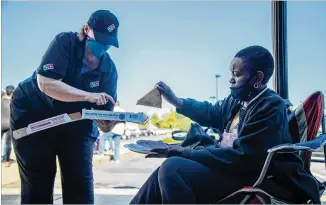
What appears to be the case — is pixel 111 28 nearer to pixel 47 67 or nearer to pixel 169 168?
pixel 47 67

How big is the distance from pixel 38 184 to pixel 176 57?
0.91 metres

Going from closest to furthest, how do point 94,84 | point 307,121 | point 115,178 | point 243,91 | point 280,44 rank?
point 243,91 < point 307,121 < point 94,84 < point 280,44 < point 115,178

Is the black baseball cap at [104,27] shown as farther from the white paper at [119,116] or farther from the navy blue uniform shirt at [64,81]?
the white paper at [119,116]

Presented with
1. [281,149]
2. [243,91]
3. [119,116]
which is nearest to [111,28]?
[119,116]

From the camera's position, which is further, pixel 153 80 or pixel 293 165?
pixel 153 80

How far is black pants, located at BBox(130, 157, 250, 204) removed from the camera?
4.01ft

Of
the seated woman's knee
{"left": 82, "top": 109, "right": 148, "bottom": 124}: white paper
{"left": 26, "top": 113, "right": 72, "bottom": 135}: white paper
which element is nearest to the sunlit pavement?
{"left": 26, "top": 113, "right": 72, "bottom": 135}: white paper

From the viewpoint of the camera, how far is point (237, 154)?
1225 mm

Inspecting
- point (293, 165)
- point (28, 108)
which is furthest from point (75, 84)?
point (293, 165)

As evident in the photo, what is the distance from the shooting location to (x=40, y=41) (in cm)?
171

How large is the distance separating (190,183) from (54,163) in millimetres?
670

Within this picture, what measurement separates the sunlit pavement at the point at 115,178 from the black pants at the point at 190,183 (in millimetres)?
659

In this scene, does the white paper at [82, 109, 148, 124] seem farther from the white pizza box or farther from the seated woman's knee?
the seated woman's knee

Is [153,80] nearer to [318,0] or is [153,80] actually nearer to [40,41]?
[40,41]
